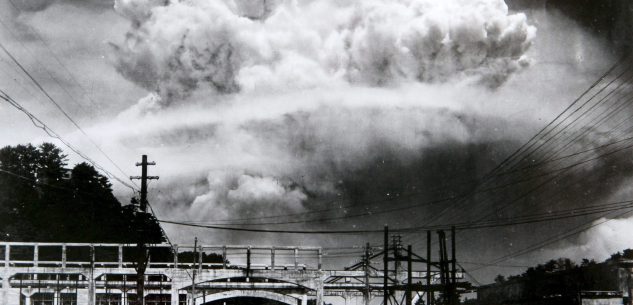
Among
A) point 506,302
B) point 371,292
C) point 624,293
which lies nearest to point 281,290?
point 371,292

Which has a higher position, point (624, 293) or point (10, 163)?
point (10, 163)

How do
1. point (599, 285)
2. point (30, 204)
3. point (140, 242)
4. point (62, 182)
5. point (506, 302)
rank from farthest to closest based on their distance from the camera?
1. point (62, 182)
2. point (30, 204)
3. point (506, 302)
4. point (599, 285)
5. point (140, 242)

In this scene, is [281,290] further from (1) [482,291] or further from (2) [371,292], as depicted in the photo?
(1) [482,291]

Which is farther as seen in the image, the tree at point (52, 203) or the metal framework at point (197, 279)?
the tree at point (52, 203)

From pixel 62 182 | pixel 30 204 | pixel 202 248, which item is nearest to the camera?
pixel 202 248

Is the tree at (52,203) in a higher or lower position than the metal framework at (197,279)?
higher

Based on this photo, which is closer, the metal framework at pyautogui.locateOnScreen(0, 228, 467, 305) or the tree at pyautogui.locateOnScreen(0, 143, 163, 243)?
the metal framework at pyautogui.locateOnScreen(0, 228, 467, 305)

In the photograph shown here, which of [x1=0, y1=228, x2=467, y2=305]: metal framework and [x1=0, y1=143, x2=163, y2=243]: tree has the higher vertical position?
[x1=0, y1=143, x2=163, y2=243]: tree

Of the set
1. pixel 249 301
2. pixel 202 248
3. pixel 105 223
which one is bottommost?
pixel 249 301

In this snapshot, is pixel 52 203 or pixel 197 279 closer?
pixel 197 279

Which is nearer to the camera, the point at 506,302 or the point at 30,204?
the point at 506,302
